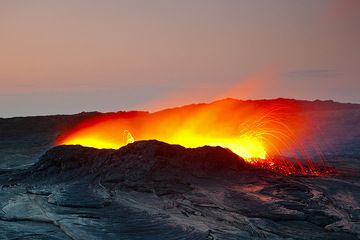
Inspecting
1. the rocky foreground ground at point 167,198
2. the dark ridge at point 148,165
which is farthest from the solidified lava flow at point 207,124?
the rocky foreground ground at point 167,198

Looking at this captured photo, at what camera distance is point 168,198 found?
2272 cm

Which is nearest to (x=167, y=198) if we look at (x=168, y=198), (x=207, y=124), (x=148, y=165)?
(x=168, y=198)

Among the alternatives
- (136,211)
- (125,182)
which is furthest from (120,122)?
(136,211)

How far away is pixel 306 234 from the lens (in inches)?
683

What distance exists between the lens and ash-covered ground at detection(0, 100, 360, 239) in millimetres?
17750

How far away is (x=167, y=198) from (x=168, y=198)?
0.04m

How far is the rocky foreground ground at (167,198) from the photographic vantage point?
17734 millimetres

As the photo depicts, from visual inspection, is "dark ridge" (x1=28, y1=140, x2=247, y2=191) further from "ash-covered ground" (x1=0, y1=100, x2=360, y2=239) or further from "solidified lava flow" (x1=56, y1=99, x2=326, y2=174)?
"solidified lava flow" (x1=56, y1=99, x2=326, y2=174)

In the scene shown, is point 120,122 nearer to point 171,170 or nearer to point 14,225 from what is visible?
point 171,170

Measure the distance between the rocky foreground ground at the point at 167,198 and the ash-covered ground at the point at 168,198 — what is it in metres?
0.04

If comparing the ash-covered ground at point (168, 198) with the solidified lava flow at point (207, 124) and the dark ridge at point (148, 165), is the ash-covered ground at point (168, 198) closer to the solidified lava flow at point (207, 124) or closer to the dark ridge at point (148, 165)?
the dark ridge at point (148, 165)

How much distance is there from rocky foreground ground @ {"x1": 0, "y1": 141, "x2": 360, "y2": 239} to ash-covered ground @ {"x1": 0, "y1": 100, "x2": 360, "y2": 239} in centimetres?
4

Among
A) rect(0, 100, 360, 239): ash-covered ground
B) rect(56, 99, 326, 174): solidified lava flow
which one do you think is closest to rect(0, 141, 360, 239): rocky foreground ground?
rect(0, 100, 360, 239): ash-covered ground

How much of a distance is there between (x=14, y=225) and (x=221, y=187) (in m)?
9.80
